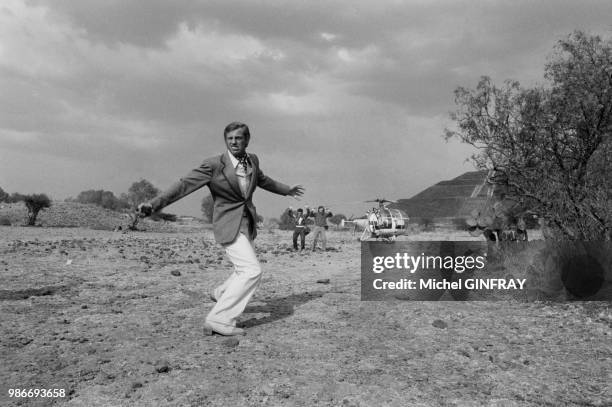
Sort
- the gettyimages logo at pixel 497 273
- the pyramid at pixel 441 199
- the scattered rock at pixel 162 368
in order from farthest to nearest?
the pyramid at pixel 441 199 → the gettyimages logo at pixel 497 273 → the scattered rock at pixel 162 368

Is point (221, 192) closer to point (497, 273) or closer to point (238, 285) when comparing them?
point (238, 285)

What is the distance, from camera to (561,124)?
973cm

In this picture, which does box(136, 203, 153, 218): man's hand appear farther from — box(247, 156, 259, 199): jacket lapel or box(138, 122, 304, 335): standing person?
box(247, 156, 259, 199): jacket lapel

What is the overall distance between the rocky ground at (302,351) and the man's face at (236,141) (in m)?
2.27

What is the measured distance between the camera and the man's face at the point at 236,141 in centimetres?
623

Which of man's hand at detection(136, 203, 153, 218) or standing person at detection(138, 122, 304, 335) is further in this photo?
standing person at detection(138, 122, 304, 335)

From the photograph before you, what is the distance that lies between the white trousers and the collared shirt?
1.91 feet

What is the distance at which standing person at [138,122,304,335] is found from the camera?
6.02m

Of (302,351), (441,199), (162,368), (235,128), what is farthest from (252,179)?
(441,199)

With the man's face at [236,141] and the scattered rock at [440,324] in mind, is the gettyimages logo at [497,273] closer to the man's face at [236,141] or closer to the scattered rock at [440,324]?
the scattered rock at [440,324]

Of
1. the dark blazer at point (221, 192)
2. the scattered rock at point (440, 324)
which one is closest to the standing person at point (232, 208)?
the dark blazer at point (221, 192)

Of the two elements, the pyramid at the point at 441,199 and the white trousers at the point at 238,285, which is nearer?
the white trousers at the point at 238,285

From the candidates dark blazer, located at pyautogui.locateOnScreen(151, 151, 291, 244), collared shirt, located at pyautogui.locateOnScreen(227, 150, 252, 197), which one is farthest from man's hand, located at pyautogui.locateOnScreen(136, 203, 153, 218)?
collared shirt, located at pyautogui.locateOnScreen(227, 150, 252, 197)

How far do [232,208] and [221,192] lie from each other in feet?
0.80
